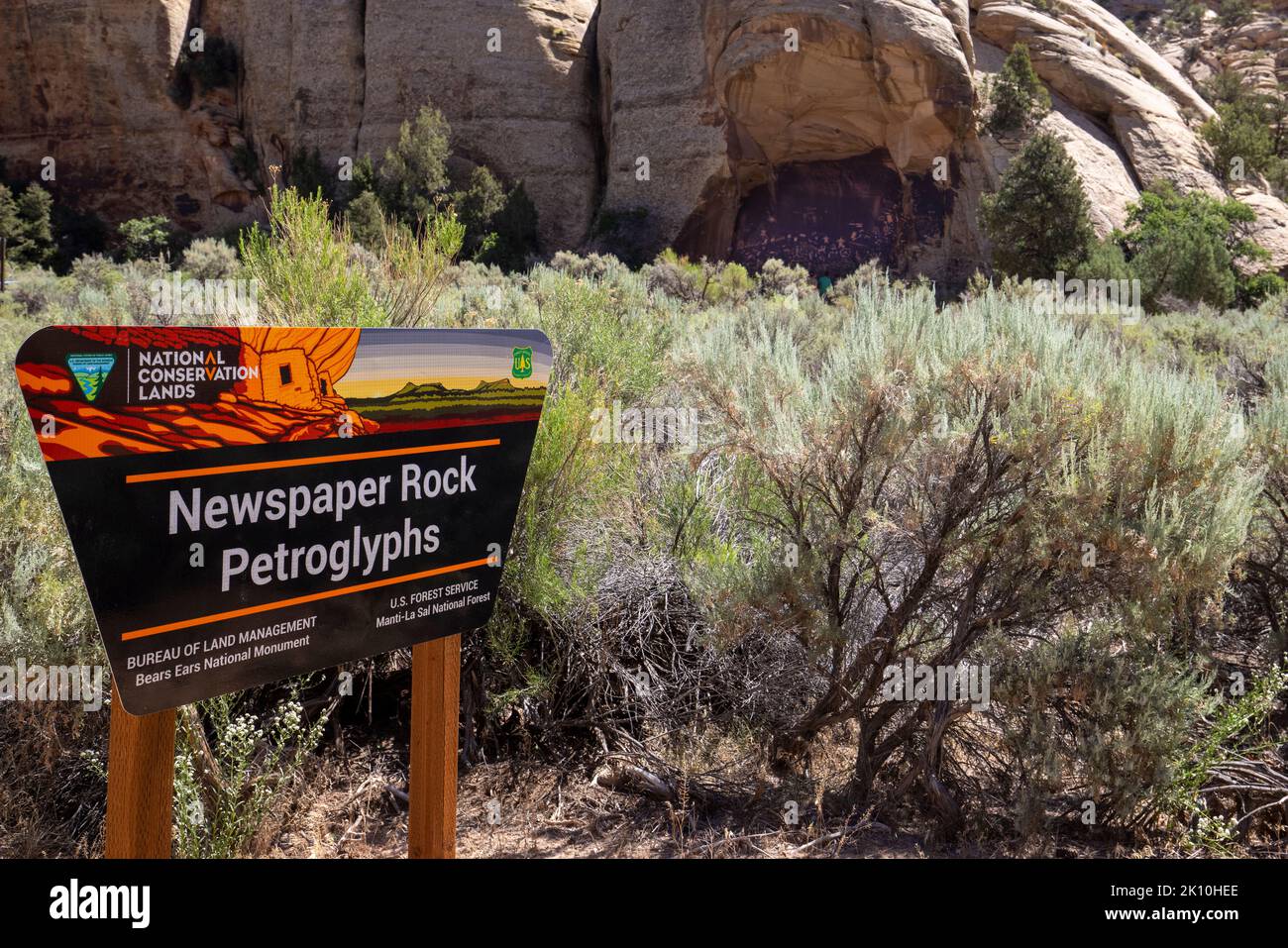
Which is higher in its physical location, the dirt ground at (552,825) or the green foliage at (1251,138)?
the green foliage at (1251,138)

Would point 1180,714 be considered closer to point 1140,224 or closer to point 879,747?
point 879,747

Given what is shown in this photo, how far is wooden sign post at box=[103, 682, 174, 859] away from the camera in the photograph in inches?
60.8

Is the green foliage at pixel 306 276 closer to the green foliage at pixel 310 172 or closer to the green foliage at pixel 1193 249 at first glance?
the green foliage at pixel 1193 249

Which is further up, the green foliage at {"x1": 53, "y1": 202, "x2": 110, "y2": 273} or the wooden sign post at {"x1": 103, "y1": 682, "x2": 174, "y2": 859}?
the green foliage at {"x1": 53, "y1": 202, "x2": 110, "y2": 273}

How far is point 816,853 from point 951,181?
24.8 metres

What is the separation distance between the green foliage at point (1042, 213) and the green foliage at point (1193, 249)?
4.70 feet

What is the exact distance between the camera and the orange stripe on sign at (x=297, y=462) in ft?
4.82

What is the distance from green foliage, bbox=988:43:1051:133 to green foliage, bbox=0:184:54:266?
2879 centimetres

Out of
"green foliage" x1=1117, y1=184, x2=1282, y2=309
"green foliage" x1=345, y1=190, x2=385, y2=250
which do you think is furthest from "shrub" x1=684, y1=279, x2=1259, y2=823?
"green foliage" x1=345, y1=190, x2=385, y2=250

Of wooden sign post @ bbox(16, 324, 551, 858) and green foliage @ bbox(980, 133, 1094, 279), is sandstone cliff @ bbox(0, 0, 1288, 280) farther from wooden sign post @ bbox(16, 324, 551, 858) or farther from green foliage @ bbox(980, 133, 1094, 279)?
wooden sign post @ bbox(16, 324, 551, 858)

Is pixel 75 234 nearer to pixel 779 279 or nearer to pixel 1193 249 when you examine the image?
pixel 779 279

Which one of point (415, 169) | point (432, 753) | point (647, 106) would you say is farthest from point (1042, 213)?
point (432, 753)

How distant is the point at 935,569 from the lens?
10.8 feet

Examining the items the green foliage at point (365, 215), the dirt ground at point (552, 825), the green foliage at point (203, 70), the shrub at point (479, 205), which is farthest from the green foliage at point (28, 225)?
the dirt ground at point (552, 825)
